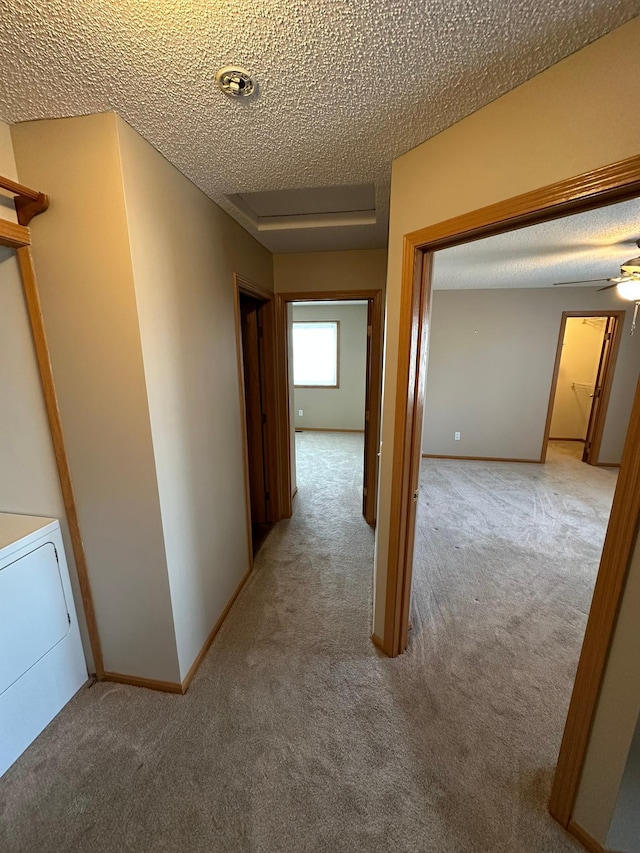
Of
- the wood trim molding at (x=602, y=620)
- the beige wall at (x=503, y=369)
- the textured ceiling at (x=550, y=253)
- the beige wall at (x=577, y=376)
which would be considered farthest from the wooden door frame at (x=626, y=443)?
the beige wall at (x=577, y=376)

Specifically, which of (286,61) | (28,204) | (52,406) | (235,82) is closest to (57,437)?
(52,406)

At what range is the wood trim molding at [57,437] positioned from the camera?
1.26m

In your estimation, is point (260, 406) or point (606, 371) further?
point (606, 371)

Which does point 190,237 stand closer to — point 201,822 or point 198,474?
point 198,474

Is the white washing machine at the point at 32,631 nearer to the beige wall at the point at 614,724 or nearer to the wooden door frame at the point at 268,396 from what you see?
the wooden door frame at the point at 268,396

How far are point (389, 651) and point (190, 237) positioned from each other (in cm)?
237

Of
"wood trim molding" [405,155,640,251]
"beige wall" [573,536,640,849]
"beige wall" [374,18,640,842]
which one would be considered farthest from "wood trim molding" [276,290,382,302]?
"beige wall" [573,536,640,849]

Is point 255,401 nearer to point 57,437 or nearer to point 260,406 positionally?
point 260,406

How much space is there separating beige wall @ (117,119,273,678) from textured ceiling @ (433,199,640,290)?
1.60m

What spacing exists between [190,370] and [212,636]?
151 cm

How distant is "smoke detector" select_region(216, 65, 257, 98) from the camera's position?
37.7 inches

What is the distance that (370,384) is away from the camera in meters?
2.95

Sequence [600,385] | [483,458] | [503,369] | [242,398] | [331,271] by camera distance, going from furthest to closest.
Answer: [483,458] < [503,369] < [600,385] < [331,271] < [242,398]

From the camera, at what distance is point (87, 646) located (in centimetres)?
165
